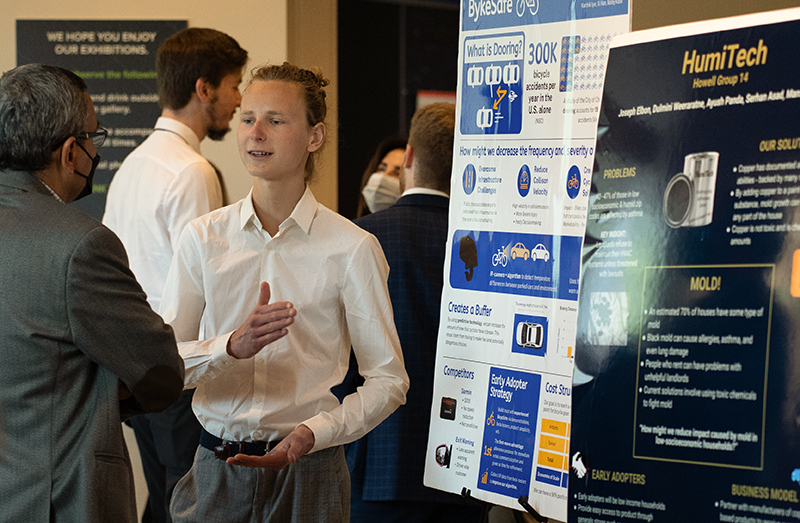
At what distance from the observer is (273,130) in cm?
181

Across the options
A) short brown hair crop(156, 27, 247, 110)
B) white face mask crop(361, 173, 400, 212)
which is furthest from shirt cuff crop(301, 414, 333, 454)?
white face mask crop(361, 173, 400, 212)

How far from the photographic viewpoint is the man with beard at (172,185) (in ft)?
8.70

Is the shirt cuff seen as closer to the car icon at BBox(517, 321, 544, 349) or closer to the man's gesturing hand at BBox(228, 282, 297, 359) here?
the man's gesturing hand at BBox(228, 282, 297, 359)

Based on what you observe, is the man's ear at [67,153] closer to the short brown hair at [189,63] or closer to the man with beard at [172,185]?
the man with beard at [172,185]

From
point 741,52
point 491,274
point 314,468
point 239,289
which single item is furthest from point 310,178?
point 741,52

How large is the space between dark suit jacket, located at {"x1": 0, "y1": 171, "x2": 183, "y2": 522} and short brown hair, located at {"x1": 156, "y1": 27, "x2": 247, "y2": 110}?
145 centimetres

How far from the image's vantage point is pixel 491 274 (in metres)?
1.90

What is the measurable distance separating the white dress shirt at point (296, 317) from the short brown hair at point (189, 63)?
1.21 metres

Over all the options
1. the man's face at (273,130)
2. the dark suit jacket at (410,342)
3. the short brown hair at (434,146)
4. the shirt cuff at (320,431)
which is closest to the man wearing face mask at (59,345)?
the shirt cuff at (320,431)

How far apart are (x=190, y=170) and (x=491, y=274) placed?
1.27 m

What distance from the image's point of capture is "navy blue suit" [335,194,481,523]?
2.37m

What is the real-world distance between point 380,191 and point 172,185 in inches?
46.4

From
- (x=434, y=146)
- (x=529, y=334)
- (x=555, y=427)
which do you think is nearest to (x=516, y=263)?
(x=529, y=334)

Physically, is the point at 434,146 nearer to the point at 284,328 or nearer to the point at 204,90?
the point at 204,90
